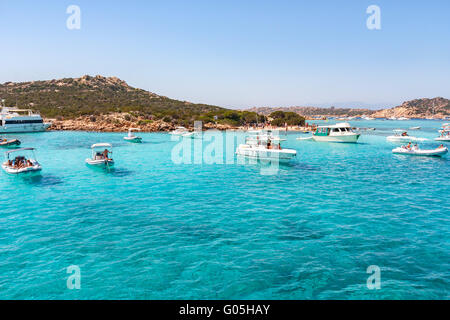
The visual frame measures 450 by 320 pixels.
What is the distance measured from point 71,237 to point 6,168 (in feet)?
68.0

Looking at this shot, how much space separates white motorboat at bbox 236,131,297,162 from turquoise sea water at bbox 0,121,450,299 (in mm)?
6884

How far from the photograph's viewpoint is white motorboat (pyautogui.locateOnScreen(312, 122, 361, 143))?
6494cm

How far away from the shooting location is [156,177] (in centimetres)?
3091

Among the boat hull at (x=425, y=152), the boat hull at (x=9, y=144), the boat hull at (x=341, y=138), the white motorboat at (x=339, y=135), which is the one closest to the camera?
the boat hull at (x=425, y=152)

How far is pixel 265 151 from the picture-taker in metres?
38.1

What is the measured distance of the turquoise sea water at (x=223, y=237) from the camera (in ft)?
37.3

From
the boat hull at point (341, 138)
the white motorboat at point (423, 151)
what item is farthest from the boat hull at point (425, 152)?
the boat hull at point (341, 138)

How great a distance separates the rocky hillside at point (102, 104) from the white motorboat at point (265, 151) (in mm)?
62599

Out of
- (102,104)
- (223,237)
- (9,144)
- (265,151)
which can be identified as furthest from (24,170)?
(102,104)

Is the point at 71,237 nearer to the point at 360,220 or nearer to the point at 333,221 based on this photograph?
the point at 333,221

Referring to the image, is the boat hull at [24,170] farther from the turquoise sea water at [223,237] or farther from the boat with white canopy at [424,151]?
the boat with white canopy at [424,151]

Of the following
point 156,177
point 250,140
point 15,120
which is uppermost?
point 15,120

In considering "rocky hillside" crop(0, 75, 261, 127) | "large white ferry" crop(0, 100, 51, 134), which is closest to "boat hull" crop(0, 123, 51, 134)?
"large white ferry" crop(0, 100, 51, 134)
